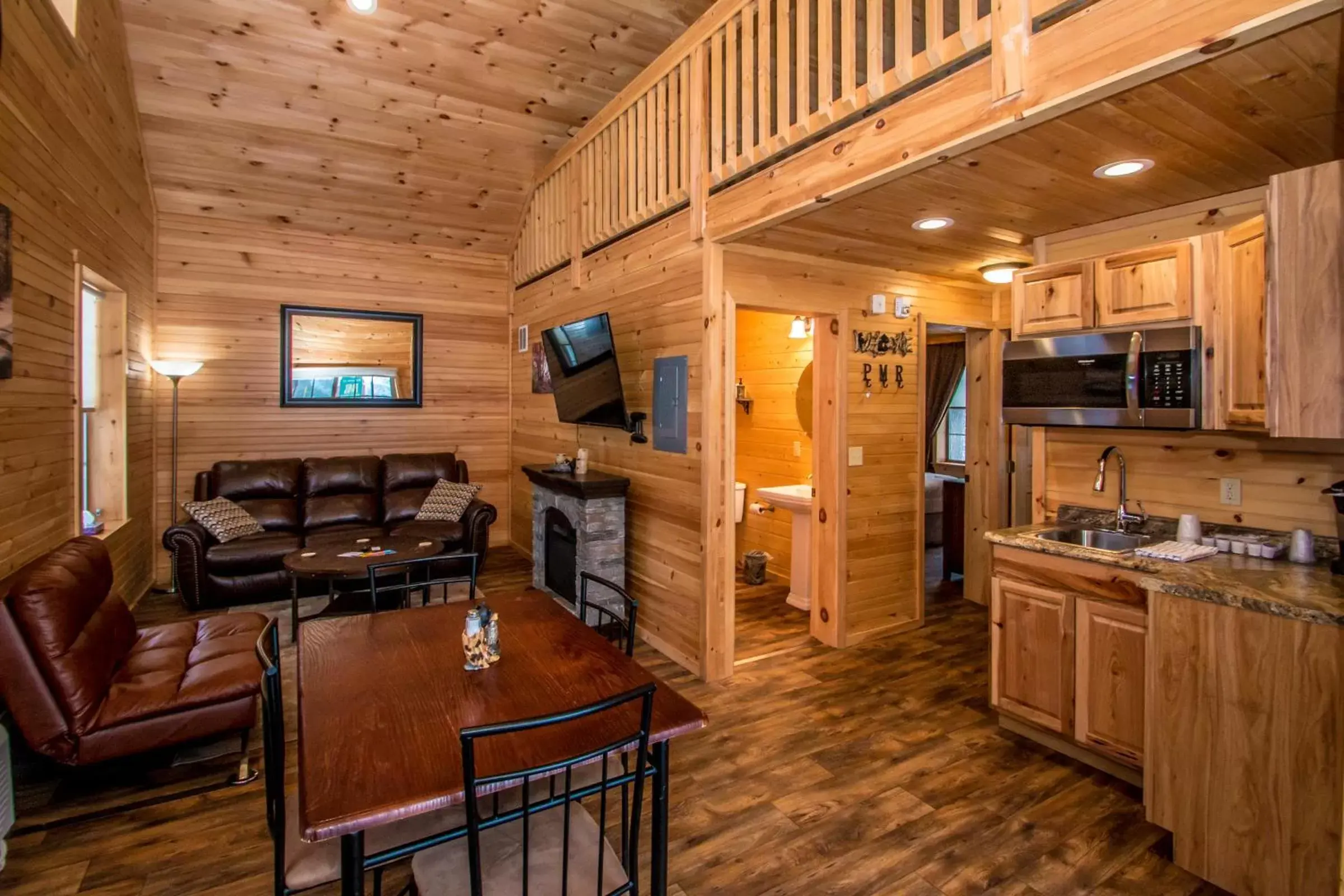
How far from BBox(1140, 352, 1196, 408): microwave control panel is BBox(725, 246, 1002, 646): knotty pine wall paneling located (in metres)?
1.64

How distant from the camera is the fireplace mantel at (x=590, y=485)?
163 inches

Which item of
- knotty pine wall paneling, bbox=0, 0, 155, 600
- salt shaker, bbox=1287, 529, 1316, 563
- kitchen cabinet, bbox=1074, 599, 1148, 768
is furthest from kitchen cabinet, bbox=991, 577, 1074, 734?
knotty pine wall paneling, bbox=0, 0, 155, 600

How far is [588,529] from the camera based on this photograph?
4.20m

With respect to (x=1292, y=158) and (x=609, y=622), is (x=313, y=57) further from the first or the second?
(x=1292, y=158)

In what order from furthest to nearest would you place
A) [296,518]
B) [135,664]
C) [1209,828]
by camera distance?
[296,518], [135,664], [1209,828]

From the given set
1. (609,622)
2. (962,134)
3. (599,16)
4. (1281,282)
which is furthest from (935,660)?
(599,16)

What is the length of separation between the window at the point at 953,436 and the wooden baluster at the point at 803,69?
Result: 4.87 metres

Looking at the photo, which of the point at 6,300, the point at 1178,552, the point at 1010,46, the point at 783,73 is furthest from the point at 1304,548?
the point at 6,300

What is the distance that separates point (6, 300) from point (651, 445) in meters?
2.98

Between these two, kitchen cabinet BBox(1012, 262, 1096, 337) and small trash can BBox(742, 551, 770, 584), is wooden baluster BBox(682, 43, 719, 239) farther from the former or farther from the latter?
small trash can BBox(742, 551, 770, 584)

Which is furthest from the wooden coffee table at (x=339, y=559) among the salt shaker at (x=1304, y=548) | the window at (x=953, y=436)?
the window at (x=953, y=436)

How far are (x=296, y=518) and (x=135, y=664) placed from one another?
116 inches

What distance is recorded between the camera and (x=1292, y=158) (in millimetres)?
2537

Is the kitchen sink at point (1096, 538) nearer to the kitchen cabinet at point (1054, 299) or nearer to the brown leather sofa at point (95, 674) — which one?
the kitchen cabinet at point (1054, 299)
